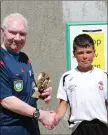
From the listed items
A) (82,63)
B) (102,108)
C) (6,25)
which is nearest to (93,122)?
(102,108)

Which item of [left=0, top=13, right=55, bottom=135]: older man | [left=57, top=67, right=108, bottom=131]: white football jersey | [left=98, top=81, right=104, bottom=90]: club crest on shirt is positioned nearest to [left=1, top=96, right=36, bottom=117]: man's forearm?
[left=0, top=13, right=55, bottom=135]: older man

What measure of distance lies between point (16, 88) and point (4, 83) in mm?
99

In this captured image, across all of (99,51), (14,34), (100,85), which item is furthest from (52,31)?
(14,34)

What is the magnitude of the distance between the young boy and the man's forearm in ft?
1.35

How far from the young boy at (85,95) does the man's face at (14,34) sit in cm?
59

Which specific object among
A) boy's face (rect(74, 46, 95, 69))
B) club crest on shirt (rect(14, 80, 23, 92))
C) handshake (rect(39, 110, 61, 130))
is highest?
boy's face (rect(74, 46, 95, 69))

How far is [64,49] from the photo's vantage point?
537cm

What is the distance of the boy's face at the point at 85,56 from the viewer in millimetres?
3736

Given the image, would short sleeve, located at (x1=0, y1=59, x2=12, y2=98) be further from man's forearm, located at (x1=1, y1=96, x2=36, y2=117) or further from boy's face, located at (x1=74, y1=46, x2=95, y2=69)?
boy's face, located at (x1=74, y1=46, x2=95, y2=69)

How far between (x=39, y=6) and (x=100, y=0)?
77cm

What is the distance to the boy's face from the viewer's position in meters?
3.74

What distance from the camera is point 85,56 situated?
3729 mm

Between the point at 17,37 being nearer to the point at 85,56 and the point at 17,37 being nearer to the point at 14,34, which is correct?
the point at 14,34

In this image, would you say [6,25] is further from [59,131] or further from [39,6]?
[59,131]
